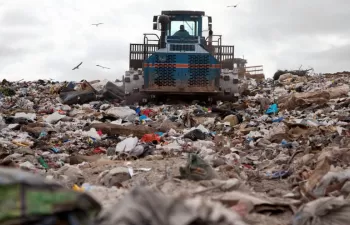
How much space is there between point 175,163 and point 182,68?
27.7 feet

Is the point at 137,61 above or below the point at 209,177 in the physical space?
above

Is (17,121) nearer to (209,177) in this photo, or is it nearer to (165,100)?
(165,100)

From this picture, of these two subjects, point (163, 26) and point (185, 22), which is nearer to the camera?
point (163, 26)

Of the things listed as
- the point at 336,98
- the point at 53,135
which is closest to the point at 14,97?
the point at 53,135

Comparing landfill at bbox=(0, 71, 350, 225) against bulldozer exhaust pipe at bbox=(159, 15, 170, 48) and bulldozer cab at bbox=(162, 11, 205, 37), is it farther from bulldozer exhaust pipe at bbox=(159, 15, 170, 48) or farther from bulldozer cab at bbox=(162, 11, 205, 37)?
bulldozer cab at bbox=(162, 11, 205, 37)

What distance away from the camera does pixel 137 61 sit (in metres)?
16.2

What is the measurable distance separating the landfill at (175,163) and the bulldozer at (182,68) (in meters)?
0.46

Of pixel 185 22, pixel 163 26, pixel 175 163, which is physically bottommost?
pixel 175 163

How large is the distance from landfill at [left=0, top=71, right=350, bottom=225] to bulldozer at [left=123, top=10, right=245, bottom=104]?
46 cm

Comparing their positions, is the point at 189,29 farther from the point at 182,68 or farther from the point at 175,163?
the point at 175,163

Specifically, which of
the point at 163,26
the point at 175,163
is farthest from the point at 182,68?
the point at 175,163

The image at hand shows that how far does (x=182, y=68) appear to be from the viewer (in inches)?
552

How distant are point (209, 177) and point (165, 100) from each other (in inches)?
426

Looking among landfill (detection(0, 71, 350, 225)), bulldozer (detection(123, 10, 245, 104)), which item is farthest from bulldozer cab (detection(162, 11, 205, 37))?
landfill (detection(0, 71, 350, 225))
